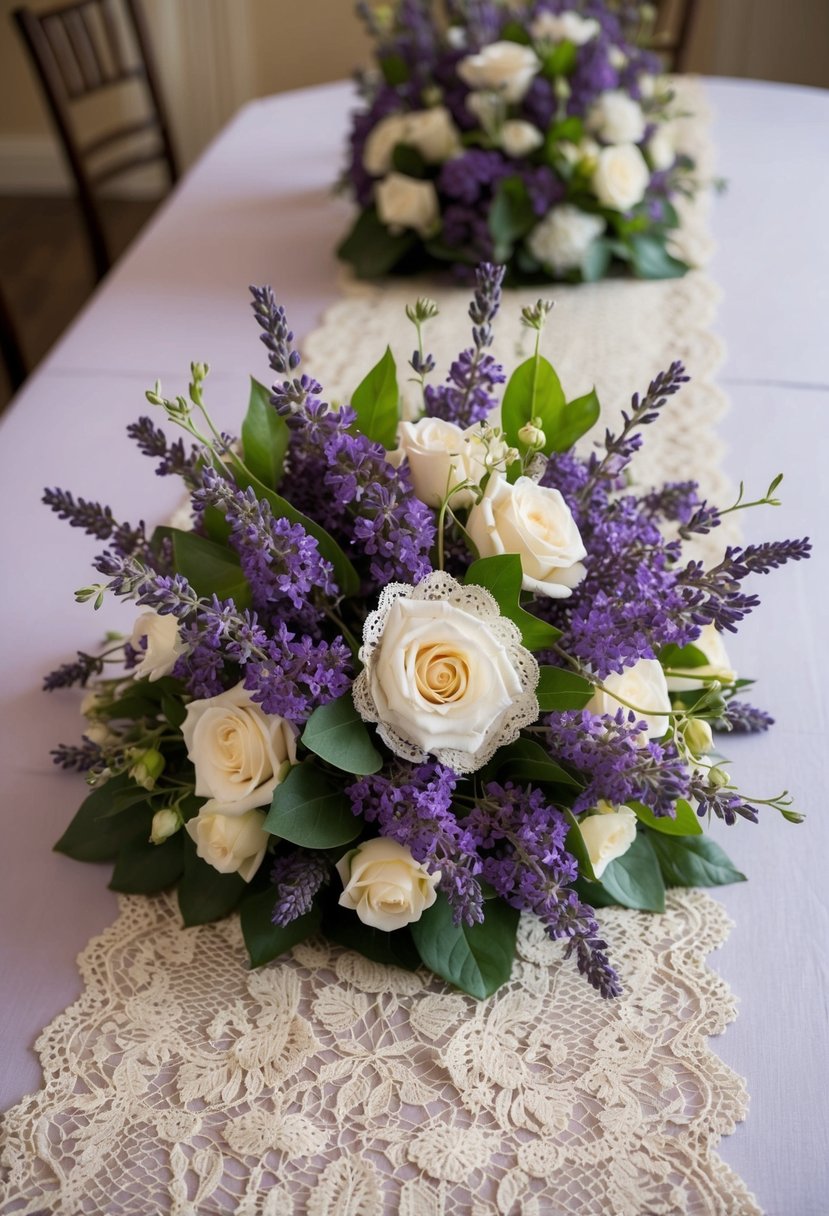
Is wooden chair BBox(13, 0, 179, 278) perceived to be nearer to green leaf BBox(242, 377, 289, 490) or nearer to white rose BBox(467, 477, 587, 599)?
green leaf BBox(242, 377, 289, 490)

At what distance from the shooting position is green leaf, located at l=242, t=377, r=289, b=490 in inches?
40.2

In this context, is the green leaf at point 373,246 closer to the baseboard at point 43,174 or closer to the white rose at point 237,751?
the white rose at point 237,751

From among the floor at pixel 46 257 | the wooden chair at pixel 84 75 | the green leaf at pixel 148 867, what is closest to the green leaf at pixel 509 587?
the green leaf at pixel 148 867

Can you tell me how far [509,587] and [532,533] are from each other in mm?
49

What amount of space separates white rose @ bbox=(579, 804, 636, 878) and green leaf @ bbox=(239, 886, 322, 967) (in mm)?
223

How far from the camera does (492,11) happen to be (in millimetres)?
2029

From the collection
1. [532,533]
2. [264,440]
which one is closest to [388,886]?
[532,533]

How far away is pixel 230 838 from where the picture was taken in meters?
0.89

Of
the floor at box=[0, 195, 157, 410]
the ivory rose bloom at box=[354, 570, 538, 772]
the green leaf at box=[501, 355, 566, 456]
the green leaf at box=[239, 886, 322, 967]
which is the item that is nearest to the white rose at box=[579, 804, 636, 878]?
the ivory rose bloom at box=[354, 570, 538, 772]

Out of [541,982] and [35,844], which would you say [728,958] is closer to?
[541,982]

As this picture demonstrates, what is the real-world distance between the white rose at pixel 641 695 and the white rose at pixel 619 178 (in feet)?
3.74

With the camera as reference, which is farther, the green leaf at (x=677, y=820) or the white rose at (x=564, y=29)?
the white rose at (x=564, y=29)

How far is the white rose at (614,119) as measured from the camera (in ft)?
6.14

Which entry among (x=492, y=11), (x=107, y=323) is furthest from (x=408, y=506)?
(x=492, y=11)
